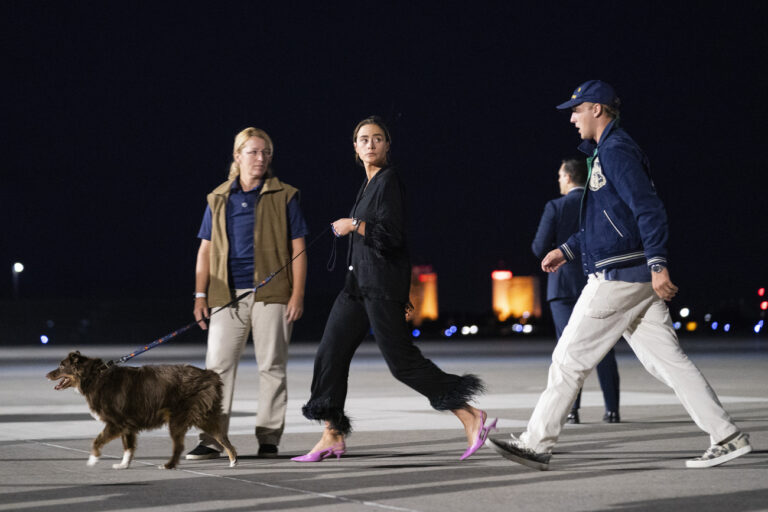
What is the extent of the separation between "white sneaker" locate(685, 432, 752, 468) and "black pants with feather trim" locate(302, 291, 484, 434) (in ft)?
4.54

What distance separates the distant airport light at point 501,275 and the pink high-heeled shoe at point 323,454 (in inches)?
3377

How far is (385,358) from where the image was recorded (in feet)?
24.8

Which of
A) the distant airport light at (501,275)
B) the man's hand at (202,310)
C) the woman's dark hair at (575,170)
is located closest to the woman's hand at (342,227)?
the man's hand at (202,310)

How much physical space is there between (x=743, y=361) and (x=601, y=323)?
17771mm

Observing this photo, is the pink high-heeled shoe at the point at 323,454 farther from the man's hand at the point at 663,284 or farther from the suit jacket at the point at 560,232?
the suit jacket at the point at 560,232

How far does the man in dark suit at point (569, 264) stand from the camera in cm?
1036

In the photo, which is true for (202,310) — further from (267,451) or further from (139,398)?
(139,398)

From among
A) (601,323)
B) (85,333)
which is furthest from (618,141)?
(85,333)

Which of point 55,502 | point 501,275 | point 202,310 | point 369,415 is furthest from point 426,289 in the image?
point 55,502

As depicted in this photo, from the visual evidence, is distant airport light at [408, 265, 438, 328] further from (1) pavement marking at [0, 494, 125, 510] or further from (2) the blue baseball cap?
(1) pavement marking at [0, 494, 125, 510]

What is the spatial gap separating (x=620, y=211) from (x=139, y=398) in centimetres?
284

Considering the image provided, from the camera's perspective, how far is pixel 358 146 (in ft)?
Answer: 26.4

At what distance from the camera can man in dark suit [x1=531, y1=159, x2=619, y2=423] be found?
10.4 meters

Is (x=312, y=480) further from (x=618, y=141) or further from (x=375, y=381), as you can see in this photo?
(x=375, y=381)
